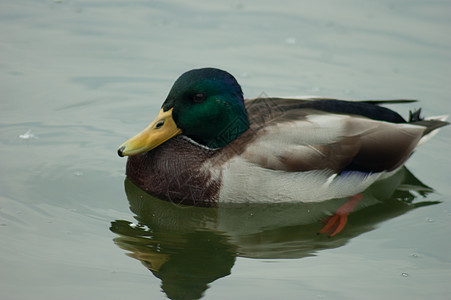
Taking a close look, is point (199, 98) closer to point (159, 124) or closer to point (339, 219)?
point (159, 124)

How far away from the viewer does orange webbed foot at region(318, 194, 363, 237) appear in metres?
6.40

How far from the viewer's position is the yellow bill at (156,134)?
6473mm

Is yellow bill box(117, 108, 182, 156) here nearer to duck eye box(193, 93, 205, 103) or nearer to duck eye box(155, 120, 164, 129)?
duck eye box(155, 120, 164, 129)

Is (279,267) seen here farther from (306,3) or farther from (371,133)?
(306,3)

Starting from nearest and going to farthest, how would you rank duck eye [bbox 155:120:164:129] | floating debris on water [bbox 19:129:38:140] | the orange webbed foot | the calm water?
the calm water
the orange webbed foot
duck eye [bbox 155:120:164:129]
floating debris on water [bbox 19:129:38:140]

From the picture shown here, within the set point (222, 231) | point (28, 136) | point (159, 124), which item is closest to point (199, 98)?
point (159, 124)

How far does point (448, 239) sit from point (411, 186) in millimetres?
1098

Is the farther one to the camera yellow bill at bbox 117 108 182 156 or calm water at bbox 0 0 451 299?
yellow bill at bbox 117 108 182 156

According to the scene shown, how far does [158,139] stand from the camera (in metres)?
6.54

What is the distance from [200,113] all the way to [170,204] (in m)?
0.89

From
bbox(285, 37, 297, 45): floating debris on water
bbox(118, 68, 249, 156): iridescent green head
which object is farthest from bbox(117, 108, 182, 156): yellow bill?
bbox(285, 37, 297, 45): floating debris on water

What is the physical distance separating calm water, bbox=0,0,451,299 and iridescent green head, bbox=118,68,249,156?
0.62 metres

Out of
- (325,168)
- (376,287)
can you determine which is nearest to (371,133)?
(325,168)

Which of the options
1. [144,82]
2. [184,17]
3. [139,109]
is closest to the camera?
[139,109]
